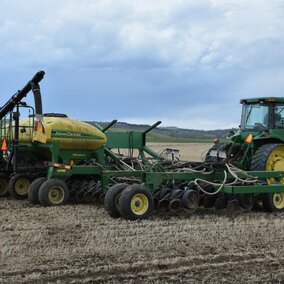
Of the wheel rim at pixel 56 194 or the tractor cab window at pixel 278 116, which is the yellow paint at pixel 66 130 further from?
the tractor cab window at pixel 278 116

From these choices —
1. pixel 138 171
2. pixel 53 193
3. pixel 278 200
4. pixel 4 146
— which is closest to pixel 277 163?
pixel 278 200

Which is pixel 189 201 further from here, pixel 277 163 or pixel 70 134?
pixel 70 134

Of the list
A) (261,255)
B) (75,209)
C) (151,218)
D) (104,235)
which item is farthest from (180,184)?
(261,255)

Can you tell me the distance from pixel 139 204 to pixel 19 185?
426 centimetres

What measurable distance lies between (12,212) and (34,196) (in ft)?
3.71

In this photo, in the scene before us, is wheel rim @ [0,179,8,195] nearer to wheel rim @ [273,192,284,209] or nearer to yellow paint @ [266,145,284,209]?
yellow paint @ [266,145,284,209]

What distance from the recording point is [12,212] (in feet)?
30.1

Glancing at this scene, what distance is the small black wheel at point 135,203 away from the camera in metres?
7.93

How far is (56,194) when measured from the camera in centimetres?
1021

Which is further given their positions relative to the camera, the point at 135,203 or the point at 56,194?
the point at 56,194

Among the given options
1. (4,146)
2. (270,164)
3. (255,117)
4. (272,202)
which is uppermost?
(255,117)

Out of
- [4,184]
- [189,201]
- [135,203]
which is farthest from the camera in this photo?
[4,184]

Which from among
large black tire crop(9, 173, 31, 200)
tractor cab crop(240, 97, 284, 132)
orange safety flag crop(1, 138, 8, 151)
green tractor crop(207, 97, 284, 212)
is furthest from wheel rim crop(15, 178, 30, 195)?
tractor cab crop(240, 97, 284, 132)

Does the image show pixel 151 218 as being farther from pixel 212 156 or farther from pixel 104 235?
pixel 212 156
